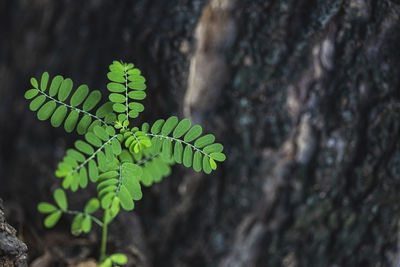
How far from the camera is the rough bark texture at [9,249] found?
3.25 feet

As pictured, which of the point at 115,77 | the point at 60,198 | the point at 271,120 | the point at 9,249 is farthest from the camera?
the point at 271,120

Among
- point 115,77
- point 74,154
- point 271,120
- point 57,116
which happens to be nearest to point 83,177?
point 74,154

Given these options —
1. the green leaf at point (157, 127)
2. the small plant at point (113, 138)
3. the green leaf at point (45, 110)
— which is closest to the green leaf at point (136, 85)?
the small plant at point (113, 138)

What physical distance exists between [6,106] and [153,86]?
3.61ft

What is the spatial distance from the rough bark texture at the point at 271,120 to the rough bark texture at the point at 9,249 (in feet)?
1.79

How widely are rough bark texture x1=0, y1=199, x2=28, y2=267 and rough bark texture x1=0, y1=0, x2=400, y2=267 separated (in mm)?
545

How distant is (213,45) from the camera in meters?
1.64

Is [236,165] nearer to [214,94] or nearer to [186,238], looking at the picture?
[214,94]

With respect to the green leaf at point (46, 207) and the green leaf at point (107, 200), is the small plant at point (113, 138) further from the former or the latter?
the green leaf at point (46, 207)

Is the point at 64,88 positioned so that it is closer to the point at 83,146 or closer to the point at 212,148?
the point at 83,146

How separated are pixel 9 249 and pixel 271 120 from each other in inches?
42.6

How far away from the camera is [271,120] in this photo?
1636 millimetres

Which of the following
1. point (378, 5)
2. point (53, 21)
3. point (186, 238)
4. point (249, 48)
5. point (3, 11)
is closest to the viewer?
point (378, 5)

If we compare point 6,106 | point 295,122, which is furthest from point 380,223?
point 6,106
